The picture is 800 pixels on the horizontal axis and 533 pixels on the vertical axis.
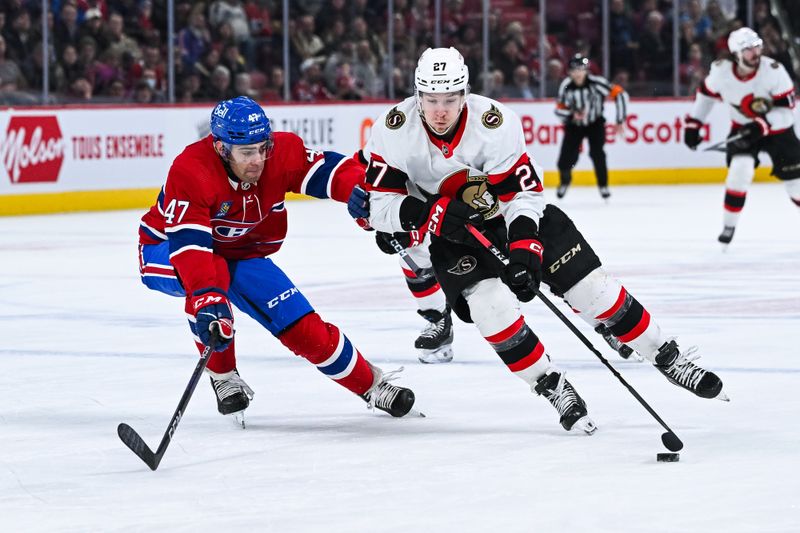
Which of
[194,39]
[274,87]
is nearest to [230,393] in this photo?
[194,39]

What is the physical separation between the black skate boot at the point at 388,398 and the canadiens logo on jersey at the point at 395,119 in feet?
2.44

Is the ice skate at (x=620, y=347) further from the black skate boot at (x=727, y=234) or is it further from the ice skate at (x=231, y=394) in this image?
the black skate boot at (x=727, y=234)

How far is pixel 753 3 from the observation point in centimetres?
1672

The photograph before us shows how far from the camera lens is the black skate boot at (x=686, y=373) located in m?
4.41

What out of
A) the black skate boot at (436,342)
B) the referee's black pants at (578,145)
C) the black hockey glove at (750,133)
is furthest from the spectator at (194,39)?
the black skate boot at (436,342)

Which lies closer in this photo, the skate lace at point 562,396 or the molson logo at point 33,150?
the skate lace at point 562,396

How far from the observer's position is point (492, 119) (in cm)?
435

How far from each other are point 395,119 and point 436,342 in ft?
4.91

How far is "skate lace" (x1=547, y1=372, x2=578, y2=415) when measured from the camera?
167 inches

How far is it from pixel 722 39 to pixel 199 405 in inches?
502

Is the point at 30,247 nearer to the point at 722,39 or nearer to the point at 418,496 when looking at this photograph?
the point at 418,496

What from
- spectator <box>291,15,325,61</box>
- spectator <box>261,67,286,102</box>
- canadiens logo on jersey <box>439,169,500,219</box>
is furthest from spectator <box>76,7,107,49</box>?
canadiens logo on jersey <box>439,169,500,219</box>

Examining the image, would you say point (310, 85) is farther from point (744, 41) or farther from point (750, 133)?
point (744, 41)

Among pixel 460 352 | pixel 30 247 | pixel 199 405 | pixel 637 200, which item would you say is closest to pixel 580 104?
pixel 637 200
